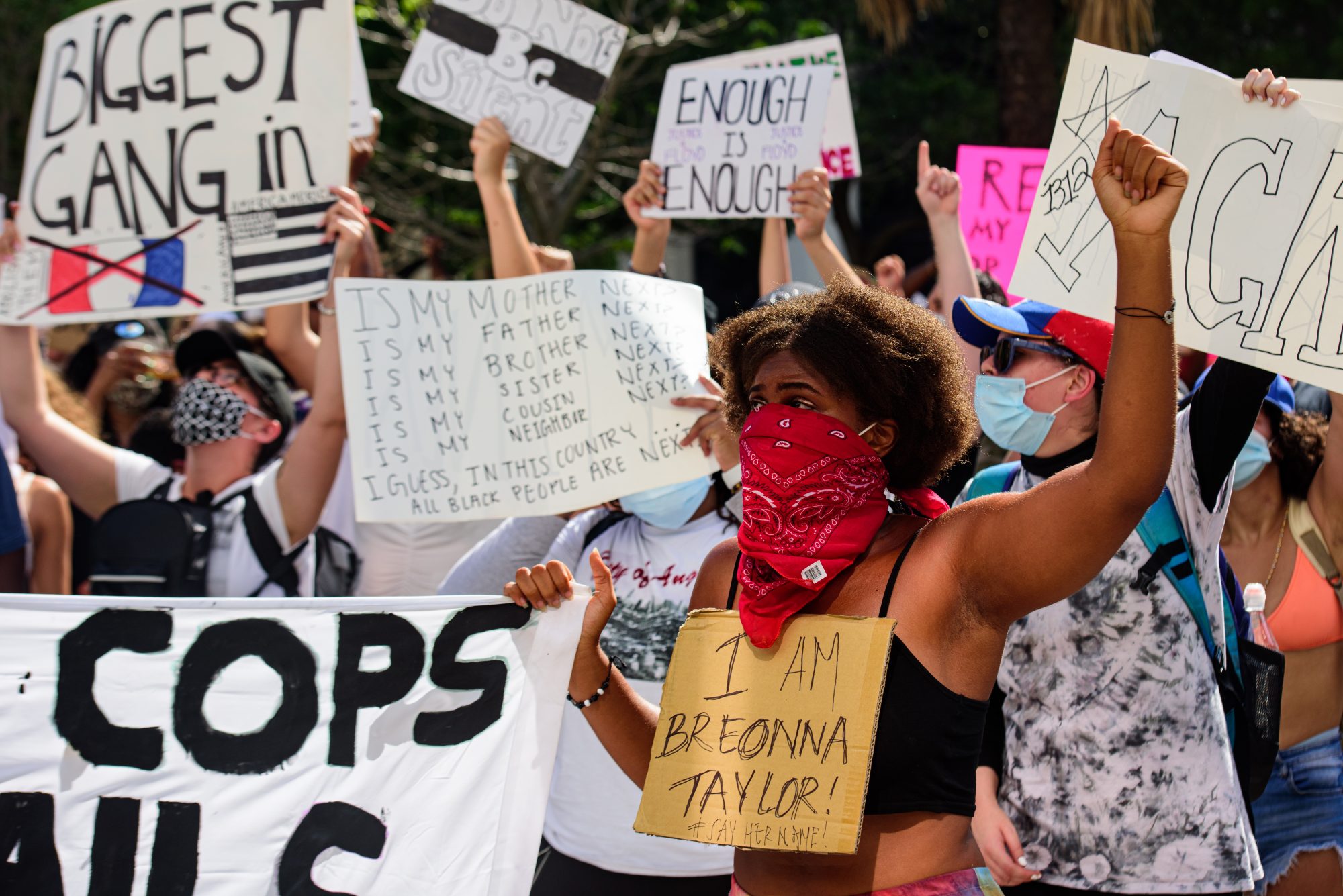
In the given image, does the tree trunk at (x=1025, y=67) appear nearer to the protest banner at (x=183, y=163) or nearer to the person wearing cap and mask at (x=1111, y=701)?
the protest banner at (x=183, y=163)

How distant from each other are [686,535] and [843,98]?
2.34 meters

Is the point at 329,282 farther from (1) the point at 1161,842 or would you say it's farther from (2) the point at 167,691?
(1) the point at 1161,842

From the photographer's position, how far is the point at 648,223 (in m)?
Answer: 4.47

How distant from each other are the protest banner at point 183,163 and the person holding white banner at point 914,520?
226 cm

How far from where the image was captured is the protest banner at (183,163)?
4152 millimetres

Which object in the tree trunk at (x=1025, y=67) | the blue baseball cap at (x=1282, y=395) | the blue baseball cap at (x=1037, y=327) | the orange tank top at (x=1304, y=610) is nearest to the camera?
the blue baseball cap at (x=1037, y=327)

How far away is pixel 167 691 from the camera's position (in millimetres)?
2838

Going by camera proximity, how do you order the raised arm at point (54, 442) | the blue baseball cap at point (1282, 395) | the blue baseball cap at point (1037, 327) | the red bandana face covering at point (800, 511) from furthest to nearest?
the raised arm at point (54, 442) → the blue baseball cap at point (1282, 395) → the blue baseball cap at point (1037, 327) → the red bandana face covering at point (800, 511)

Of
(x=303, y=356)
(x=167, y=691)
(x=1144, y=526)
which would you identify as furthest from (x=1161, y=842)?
(x=303, y=356)

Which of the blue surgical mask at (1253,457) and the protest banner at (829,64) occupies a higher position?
the protest banner at (829,64)

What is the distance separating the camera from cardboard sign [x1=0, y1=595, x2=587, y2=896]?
2666 mm

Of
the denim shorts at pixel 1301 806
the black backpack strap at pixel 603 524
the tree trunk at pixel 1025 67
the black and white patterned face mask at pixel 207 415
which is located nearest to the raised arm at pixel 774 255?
the black backpack strap at pixel 603 524

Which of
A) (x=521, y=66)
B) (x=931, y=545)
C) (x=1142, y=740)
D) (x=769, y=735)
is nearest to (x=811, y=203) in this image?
(x=521, y=66)

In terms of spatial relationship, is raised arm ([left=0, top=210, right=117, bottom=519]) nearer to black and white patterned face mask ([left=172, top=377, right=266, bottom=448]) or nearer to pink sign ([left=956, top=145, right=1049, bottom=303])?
black and white patterned face mask ([left=172, top=377, right=266, bottom=448])
